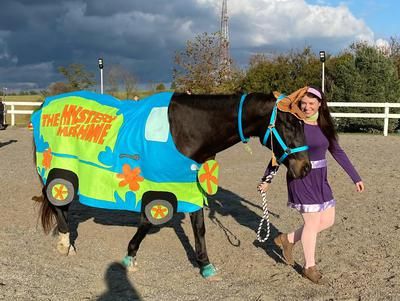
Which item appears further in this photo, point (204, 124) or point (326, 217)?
point (326, 217)

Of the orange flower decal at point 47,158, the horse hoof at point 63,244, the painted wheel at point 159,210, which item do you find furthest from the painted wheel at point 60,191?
the painted wheel at point 159,210

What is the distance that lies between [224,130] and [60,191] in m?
1.73

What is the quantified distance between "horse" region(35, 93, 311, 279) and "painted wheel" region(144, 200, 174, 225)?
3.8 inches

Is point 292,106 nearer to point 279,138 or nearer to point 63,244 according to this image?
point 279,138

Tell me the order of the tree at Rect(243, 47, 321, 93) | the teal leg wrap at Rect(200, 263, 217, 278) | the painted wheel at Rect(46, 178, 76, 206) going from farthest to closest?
the tree at Rect(243, 47, 321, 93) → the painted wheel at Rect(46, 178, 76, 206) → the teal leg wrap at Rect(200, 263, 217, 278)

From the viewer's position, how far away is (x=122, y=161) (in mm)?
3998

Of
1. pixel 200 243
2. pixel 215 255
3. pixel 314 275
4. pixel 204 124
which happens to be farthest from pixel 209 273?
pixel 204 124

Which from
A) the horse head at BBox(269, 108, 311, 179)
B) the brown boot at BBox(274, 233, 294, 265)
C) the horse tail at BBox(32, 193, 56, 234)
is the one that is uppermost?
the horse head at BBox(269, 108, 311, 179)

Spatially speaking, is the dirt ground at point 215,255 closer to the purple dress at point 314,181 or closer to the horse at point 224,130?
the horse at point 224,130

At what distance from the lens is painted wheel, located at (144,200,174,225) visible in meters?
3.89

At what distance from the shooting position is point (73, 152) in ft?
14.5

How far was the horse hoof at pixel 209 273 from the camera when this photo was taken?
4.02 m

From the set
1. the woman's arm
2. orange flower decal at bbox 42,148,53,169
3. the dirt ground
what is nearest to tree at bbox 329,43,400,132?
the dirt ground

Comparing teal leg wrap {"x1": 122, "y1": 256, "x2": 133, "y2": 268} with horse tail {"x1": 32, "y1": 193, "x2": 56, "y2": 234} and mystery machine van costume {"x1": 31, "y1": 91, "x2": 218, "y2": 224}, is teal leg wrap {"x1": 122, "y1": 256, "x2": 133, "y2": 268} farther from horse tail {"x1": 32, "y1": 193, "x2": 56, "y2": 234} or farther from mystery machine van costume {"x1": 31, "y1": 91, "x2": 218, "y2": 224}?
horse tail {"x1": 32, "y1": 193, "x2": 56, "y2": 234}
